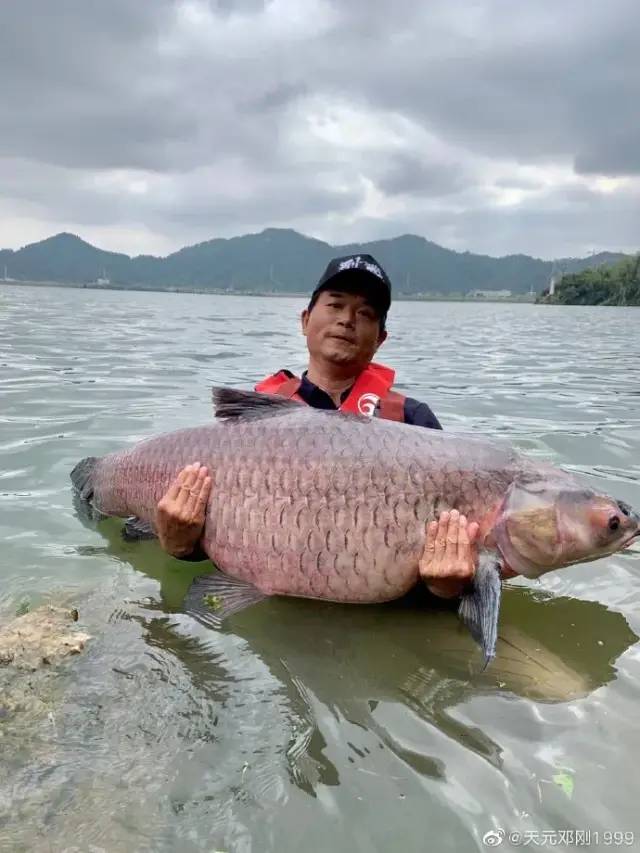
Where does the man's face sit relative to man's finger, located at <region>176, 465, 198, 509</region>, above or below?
above

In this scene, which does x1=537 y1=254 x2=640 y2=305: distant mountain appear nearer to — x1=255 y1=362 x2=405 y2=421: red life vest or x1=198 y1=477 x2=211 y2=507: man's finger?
x1=255 y1=362 x2=405 y2=421: red life vest

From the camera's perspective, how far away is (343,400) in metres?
4.38

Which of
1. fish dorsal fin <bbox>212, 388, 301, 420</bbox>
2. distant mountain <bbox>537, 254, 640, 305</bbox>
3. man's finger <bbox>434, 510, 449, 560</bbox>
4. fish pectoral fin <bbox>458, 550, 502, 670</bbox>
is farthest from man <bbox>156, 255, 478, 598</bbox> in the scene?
distant mountain <bbox>537, 254, 640, 305</bbox>

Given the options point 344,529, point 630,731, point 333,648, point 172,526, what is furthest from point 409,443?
point 630,731

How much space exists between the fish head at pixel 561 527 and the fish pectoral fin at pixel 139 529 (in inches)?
76.1

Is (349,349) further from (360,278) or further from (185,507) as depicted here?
(185,507)

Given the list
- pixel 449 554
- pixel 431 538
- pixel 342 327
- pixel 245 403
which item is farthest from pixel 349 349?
pixel 449 554

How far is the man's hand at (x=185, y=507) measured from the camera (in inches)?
132

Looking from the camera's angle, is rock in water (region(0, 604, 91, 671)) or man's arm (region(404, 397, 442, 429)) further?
man's arm (region(404, 397, 442, 429))

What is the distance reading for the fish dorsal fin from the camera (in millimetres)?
3621

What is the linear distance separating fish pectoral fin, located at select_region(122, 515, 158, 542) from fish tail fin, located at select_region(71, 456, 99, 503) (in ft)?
1.50

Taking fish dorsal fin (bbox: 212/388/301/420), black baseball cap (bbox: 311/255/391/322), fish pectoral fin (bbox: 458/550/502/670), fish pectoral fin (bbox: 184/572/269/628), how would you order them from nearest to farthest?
fish pectoral fin (bbox: 458/550/502/670)
fish pectoral fin (bbox: 184/572/269/628)
fish dorsal fin (bbox: 212/388/301/420)
black baseball cap (bbox: 311/255/391/322)

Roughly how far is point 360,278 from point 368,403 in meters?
0.75

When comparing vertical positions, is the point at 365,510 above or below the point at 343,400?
below
